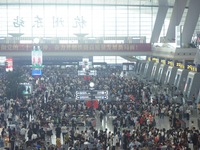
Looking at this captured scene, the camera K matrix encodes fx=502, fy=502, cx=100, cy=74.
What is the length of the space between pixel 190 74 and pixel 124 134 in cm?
1697

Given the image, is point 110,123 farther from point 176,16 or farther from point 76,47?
point 176,16

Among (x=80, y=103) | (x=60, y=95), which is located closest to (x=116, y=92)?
(x=60, y=95)

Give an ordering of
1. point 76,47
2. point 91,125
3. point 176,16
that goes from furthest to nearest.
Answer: point 76,47
point 176,16
point 91,125

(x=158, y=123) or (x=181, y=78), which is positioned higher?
(x=181, y=78)

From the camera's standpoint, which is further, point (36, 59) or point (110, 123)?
point (36, 59)

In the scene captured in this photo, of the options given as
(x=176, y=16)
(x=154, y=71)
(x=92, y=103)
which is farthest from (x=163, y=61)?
(x=92, y=103)

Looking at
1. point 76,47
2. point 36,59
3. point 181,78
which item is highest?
point 76,47

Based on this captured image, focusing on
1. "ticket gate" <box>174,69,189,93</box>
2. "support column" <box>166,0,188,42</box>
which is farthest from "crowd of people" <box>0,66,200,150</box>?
"support column" <box>166,0,188,42</box>

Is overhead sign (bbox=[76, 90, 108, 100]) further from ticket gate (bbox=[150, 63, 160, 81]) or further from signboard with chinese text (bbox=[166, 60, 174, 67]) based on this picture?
ticket gate (bbox=[150, 63, 160, 81])

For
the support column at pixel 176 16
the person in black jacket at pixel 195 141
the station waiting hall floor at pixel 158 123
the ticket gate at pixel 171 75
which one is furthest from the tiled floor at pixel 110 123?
the support column at pixel 176 16

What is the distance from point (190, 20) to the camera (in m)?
39.3

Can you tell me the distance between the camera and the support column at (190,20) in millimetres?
38375

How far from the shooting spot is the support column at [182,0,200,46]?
3838cm

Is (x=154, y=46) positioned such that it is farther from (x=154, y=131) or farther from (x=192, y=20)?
(x=154, y=131)
